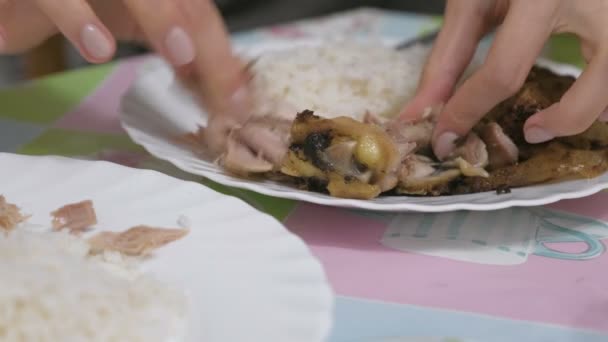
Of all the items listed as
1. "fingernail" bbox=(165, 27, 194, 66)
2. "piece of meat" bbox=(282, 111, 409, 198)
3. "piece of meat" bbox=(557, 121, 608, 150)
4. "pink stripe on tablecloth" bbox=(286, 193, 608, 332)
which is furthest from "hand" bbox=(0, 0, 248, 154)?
"piece of meat" bbox=(557, 121, 608, 150)

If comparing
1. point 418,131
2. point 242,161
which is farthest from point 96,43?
point 418,131

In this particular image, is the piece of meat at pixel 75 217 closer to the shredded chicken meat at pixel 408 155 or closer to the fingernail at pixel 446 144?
the shredded chicken meat at pixel 408 155

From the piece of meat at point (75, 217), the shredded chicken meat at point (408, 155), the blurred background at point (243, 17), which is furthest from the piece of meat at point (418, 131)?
the blurred background at point (243, 17)

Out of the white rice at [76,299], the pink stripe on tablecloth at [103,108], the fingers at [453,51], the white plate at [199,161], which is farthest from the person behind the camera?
the pink stripe on tablecloth at [103,108]

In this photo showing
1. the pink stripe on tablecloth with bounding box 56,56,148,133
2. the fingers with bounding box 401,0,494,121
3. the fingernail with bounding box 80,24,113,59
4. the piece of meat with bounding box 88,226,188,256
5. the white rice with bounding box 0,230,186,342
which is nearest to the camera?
the white rice with bounding box 0,230,186,342

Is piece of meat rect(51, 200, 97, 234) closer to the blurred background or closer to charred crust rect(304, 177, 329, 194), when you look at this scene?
charred crust rect(304, 177, 329, 194)

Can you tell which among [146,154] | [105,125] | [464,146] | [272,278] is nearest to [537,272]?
[464,146]

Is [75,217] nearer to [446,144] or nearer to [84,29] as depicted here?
[84,29]

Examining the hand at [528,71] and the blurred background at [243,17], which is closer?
the hand at [528,71]
